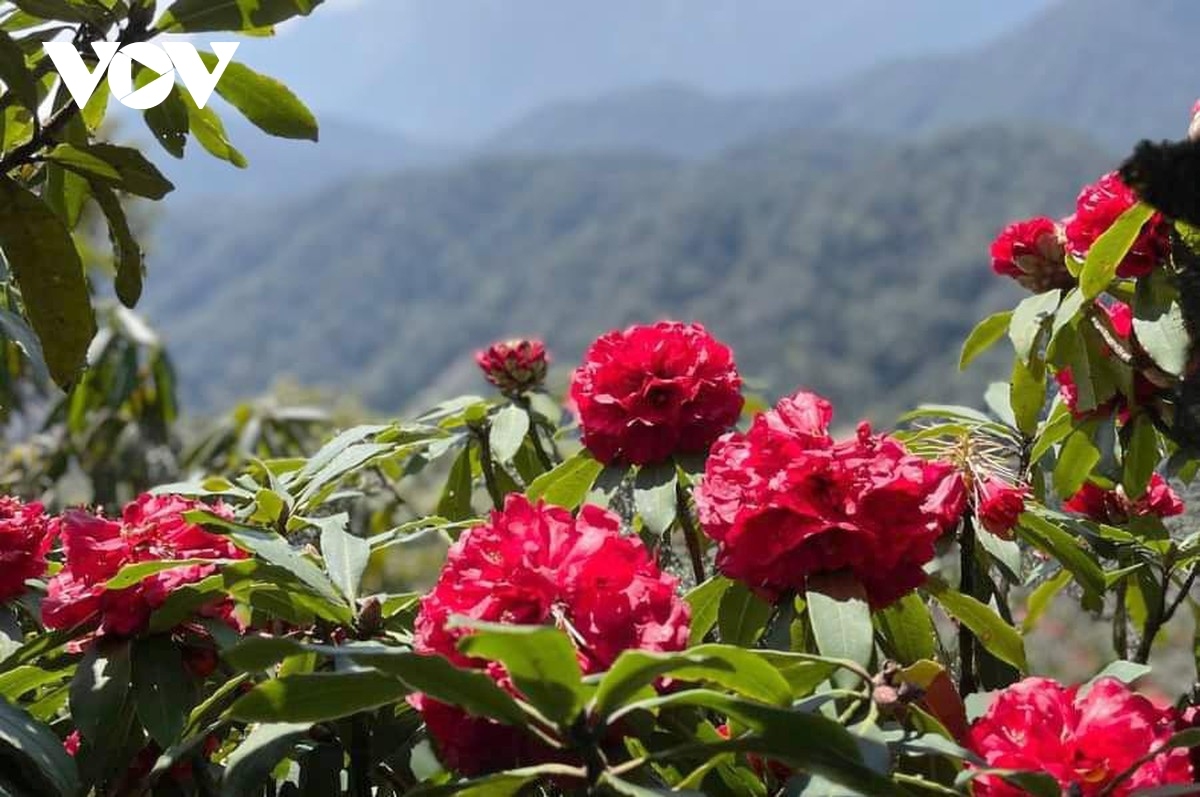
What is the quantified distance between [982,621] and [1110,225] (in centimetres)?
39

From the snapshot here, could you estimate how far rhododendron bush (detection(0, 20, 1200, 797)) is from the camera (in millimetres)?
688

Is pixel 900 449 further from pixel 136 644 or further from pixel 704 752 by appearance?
pixel 136 644

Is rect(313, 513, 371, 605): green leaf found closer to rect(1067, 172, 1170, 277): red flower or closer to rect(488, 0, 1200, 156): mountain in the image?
rect(1067, 172, 1170, 277): red flower

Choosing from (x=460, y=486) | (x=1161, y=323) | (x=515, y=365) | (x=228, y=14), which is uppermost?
(x=228, y=14)

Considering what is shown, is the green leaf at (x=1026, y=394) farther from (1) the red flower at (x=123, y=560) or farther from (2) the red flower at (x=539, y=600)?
(1) the red flower at (x=123, y=560)

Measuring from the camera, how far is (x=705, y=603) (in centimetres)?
102

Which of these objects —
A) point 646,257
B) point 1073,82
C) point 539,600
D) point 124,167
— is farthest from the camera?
point 1073,82

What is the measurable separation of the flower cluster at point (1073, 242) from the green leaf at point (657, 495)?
1.31 ft

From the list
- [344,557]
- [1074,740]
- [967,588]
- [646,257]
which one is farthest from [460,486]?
[646,257]

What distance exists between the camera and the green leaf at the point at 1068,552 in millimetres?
1081

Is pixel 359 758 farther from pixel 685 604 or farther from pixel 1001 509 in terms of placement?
pixel 1001 509

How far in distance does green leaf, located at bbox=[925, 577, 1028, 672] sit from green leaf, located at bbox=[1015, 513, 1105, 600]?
135 millimetres

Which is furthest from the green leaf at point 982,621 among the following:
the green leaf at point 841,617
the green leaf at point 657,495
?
the green leaf at point 657,495

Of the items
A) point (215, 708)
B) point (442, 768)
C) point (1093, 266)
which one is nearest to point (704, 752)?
point (442, 768)
